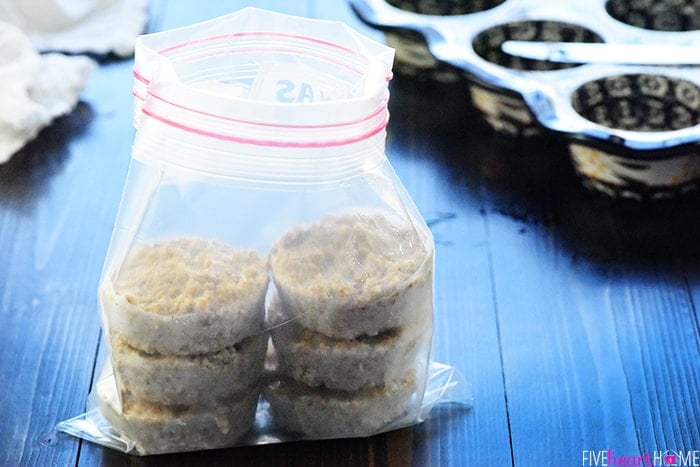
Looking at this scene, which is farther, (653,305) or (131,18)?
(131,18)

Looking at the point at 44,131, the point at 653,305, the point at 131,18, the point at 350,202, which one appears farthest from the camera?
the point at 131,18

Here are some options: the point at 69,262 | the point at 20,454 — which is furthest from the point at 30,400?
the point at 69,262

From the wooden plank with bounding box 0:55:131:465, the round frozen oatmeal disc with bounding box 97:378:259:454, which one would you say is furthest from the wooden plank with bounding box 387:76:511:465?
the wooden plank with bounding box 0:55:131:465

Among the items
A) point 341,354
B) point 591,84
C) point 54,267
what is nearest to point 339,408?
point 341,354

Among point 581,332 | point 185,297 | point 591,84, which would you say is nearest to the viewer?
point 185,297

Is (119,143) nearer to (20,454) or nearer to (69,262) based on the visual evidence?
(69,262)

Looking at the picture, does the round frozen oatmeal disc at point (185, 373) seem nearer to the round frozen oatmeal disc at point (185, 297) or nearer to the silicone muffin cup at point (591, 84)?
the round frozen oatmeal disc at point (185, 297)

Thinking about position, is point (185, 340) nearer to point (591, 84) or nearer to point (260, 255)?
point (260, 255)

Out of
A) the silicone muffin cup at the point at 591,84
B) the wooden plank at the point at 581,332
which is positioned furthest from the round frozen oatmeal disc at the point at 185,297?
the silicone muffin cup at the point at 591,84
